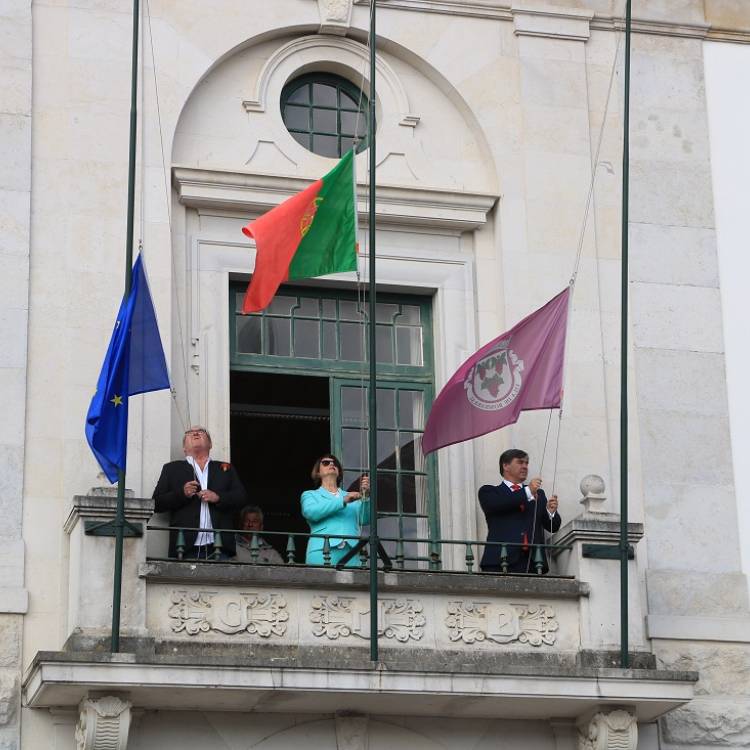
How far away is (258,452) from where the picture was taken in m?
27.5

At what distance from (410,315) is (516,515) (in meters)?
2.49

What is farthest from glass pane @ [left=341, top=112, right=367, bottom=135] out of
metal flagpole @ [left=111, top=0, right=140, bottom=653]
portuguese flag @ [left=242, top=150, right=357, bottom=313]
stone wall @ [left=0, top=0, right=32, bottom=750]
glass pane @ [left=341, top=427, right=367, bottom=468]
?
stone wall @ [left=0, top=0, right=32, bottom=750]

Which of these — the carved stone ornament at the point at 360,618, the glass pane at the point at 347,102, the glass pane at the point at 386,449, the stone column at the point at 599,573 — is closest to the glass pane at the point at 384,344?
the glass pane at the point at 386,449

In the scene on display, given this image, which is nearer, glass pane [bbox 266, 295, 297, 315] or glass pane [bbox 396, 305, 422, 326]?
glass pane [bbox 266, 295, 297, 315]

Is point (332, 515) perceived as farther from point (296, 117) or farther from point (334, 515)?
point (296, 117)

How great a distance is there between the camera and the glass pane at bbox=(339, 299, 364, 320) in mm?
20734

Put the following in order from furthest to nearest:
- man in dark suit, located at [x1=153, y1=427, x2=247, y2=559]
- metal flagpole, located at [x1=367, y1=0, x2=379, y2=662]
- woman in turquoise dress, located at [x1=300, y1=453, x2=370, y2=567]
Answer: woman in turquoise dress, located at [x1=300, y1=453, x2=370, y2=567] → man in dark suit, located at [x1=153, y1=427, x2=247, y2=559] → metal flagpole, located at [x1=367, y1=0, x2=379, y2=662]

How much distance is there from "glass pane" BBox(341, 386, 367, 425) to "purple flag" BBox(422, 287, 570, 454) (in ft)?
3.86

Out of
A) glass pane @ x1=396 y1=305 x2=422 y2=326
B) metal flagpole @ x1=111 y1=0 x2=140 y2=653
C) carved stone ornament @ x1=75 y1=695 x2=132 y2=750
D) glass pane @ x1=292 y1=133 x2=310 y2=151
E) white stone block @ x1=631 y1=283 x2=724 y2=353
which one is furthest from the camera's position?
glass pane @ x1=292 y1=133 x2=310 y2=151

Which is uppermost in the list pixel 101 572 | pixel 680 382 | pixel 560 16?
pixel 560 16

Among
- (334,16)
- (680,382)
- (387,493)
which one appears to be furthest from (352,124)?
(680,382)

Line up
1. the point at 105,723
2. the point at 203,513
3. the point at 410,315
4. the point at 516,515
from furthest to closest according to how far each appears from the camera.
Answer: the point at 410,315 → the point at 516,515 → the point at 203,513 → the point at 105,723

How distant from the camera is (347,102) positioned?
2131 centimetres

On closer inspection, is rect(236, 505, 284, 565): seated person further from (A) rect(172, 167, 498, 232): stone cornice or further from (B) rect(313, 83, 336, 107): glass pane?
(B) rect(313, 83, 336, 107): glass pane
